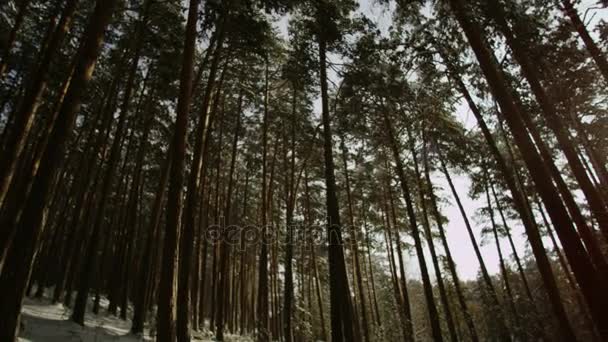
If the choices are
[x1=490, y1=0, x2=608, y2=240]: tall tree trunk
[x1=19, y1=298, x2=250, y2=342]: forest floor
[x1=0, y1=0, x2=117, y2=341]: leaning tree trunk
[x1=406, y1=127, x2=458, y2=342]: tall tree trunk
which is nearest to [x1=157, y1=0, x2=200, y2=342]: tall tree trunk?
[x1=0, y1=0, x2=117, y2=341]: leaning tree trunk

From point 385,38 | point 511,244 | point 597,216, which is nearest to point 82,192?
point 385,38

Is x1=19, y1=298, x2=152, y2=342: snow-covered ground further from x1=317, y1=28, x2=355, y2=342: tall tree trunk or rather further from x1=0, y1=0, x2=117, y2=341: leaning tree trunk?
x1=317, y1=28, x2=355, y2=342: tall tree trunk

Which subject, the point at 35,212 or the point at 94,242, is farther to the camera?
the point at 94,242

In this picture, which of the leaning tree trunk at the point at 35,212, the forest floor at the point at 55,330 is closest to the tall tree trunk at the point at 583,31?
the leaning tree trunk at the point at 35,212

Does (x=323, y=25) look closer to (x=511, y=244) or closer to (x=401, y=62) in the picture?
(x=401, y=62)

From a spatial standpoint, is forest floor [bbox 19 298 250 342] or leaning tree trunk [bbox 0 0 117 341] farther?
forest floor [bbox 19 298 250 342]

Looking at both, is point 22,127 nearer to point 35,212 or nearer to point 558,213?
point 35,212

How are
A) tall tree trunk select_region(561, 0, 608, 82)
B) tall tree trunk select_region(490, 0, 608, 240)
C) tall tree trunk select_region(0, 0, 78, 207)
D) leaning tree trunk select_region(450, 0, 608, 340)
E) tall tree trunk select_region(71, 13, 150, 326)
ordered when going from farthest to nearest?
tall tree trunk select_region(561, 0, 608, 82)
tall tree trunk select_region(71, 13, 150, 326)
tall tree trunk select_region(490, 0, 608, 240)
tall tree trunk select_region(0, 0, 78, 207)
leaning tree trunk select_region(450, 0, 608, 340)

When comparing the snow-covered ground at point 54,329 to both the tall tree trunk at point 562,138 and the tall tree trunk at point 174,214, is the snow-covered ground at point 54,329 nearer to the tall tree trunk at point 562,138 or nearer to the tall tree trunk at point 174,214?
the tall tree trunk at point 174,214

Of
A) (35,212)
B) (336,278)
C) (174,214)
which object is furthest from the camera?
(336,278)

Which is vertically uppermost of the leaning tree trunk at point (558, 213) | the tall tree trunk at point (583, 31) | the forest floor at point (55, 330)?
the tall tree trunk at point (583, 31)

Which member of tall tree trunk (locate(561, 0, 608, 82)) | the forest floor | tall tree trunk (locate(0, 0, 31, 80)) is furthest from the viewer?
tall tree trunk (locate(561, 0, 608, 82))

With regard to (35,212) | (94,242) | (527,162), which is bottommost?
(35,212)

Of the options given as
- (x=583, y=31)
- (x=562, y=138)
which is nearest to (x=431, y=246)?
(x=562, y=138)
